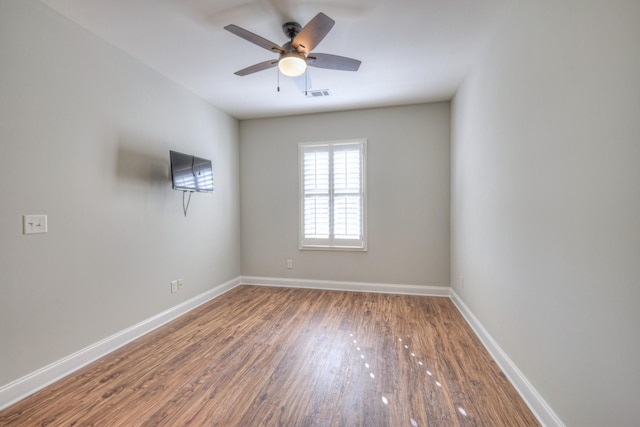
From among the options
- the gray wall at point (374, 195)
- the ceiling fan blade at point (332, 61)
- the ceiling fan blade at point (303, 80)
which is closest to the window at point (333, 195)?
the gray wall at point (374, 195)

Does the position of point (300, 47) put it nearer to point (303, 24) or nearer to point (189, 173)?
point (303, 24)

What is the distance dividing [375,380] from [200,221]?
2.82m

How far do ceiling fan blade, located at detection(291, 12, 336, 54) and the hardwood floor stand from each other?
246 cm

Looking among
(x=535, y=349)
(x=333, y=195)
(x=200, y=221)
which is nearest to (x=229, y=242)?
(x=200, y=221)

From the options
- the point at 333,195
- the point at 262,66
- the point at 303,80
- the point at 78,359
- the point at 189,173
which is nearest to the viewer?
the point at 78,359

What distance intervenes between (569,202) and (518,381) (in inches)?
51.2

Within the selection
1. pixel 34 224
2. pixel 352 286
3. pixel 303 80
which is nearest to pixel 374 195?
pixel 352 286

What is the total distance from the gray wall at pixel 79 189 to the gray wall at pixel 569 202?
327 centimetres

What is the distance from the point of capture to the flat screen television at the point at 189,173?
2.89 m

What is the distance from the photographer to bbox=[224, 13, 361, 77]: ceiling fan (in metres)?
1.86

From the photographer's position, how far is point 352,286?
14.0 ft

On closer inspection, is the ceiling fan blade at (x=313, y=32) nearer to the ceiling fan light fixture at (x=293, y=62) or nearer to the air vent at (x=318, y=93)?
the ceiling fan light fixture at (x=293, y=62)

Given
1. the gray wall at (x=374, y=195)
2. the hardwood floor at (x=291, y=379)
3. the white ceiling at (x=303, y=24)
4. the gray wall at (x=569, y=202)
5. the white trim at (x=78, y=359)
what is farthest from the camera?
the gray wall at (x=374, y=195)

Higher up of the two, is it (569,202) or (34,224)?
(569,202)
